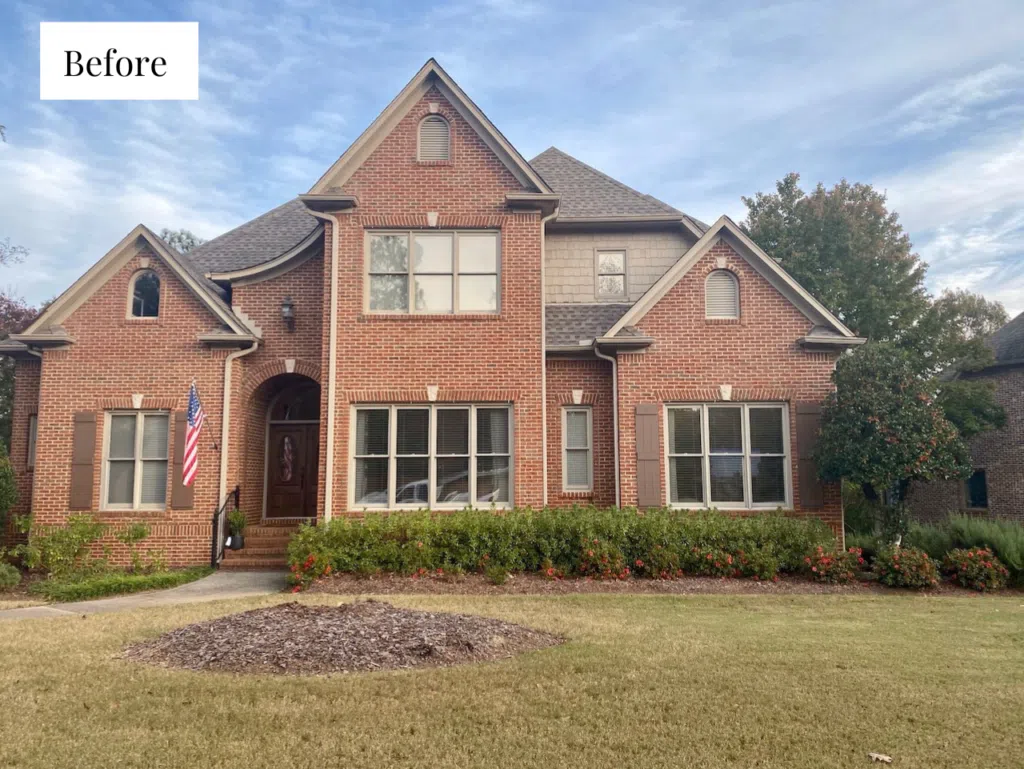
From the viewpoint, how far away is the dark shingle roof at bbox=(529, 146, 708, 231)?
648 inches

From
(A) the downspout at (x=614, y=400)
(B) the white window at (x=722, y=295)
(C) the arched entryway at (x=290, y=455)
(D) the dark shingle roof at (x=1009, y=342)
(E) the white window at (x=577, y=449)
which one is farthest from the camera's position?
(D) the dark shingle roof at (x=1009, y=342)

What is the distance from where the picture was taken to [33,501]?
13.9 meters

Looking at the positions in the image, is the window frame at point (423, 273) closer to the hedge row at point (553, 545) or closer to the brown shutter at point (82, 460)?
the hedge row at point (553, 545)

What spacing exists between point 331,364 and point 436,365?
6.08 feet

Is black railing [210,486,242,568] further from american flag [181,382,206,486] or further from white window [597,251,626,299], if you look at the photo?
white window [597,251,626,299]

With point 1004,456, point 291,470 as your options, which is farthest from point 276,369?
point 1004,456

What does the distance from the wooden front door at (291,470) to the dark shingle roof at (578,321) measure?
5407 millimetres

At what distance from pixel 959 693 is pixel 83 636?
26.4 ft

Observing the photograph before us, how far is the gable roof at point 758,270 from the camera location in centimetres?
1411

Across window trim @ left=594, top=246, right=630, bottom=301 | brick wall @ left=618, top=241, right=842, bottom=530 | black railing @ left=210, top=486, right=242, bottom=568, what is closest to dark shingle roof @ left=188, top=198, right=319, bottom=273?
black railing @ left=210, top=486, right=242, bottom=568

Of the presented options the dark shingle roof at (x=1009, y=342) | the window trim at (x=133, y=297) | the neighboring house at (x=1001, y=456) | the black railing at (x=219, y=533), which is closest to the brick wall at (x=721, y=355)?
the black railing at (x=219, y=533)

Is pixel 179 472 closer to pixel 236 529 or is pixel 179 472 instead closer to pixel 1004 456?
pixel 236 529

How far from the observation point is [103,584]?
450 inches

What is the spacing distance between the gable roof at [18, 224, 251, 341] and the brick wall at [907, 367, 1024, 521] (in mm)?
21477
